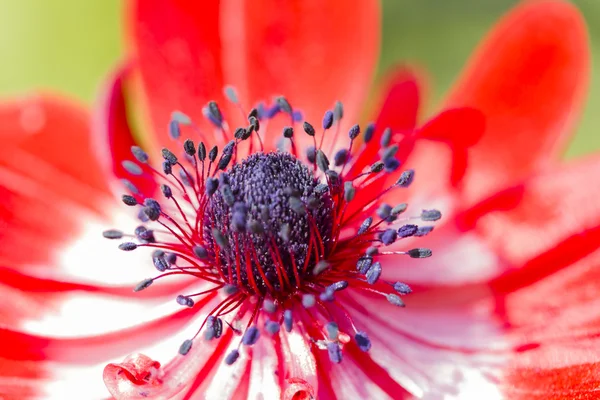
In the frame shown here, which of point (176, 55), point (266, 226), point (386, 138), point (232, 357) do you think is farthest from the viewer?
point (176, 55)

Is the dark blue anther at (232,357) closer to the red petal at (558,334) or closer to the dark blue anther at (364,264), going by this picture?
the dark blue anther at (364,264)

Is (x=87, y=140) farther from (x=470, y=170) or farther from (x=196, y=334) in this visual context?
(x=470, y=170)

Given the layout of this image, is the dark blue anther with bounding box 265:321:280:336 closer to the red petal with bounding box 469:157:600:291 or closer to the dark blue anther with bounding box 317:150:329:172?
the dark blue anther with bounding box 317:150:329:172

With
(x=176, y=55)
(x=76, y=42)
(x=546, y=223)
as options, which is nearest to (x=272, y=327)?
(x=546, y=223)

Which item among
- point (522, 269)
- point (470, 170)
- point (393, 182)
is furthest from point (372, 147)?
point (522, 269)

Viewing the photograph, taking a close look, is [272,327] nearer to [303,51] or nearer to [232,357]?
[232,357]

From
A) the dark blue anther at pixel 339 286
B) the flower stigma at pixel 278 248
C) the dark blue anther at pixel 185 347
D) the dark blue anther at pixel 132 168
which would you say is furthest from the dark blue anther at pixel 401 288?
the dark blue anther at pixel 132 168
